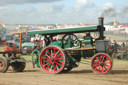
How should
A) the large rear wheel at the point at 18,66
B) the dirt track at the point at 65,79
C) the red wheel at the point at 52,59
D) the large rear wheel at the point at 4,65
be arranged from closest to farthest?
1. the dirt track at the point at 65,79
2. the red wheel at the point at 52,59
3. the large rear wheel at the point at 4,65
4. the large rear wheel at the point at 18,66

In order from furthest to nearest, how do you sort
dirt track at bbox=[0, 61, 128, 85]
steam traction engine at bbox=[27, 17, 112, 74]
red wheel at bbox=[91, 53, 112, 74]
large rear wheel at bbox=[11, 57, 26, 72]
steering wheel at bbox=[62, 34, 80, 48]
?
large rear wheel at bbox=[11, 57, 26, 72]
steering wheel at bbox=[62, 34, 80, 48]
steam traction engine at bbox=[27, 17, 112, 74]
red wheel at bbox=[91, 53, 112, 74]
dirt track at bbox=[0, 61, 128, 85]

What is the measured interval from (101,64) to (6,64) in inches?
162

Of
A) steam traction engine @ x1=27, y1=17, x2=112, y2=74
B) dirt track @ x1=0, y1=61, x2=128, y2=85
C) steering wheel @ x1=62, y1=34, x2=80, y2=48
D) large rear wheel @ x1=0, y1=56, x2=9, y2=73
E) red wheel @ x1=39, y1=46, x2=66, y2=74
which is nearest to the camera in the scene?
dirt track @ x1=0, y1=61, x2=128, y2=85

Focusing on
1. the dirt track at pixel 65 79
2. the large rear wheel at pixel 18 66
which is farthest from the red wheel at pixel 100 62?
the large rear wheel at pixel 18 66

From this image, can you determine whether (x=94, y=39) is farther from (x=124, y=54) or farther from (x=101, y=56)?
(x=124, y=54)

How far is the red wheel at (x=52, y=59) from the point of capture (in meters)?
9.35

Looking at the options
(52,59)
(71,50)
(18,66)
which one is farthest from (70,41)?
(18,66)

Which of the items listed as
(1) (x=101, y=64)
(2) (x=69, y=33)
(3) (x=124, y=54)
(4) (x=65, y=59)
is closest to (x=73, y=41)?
(2) (x=69, y=33)

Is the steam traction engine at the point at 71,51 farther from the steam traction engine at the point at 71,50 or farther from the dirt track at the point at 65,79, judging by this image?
the dirt track at the point at 65,79

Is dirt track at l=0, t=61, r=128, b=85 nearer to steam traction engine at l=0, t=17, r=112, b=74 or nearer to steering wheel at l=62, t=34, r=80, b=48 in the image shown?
steam traction engine at l=0, t=17, r=112, b=74

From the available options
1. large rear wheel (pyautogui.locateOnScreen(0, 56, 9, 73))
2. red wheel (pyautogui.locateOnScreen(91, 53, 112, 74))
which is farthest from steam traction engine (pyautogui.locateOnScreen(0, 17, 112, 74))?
large rear wheel (pyautogui.locateOnScreen(0, 56, 9, 73))

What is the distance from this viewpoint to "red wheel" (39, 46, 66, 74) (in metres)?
9.35

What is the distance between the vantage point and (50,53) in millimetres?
9719

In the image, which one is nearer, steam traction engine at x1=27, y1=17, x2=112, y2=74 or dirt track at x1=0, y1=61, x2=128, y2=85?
dirt track at x1=0, y1=61, x2=128, y2=85
